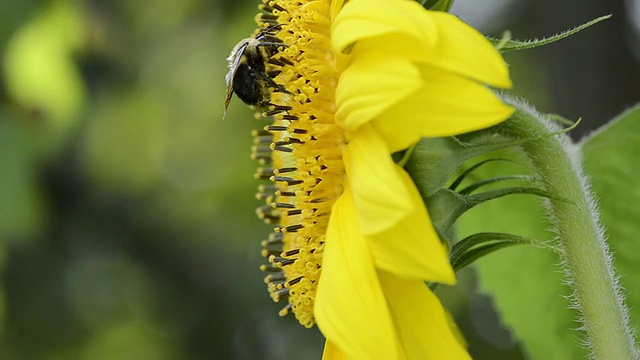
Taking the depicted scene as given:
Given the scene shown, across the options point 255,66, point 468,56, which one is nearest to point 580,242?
point 468,56

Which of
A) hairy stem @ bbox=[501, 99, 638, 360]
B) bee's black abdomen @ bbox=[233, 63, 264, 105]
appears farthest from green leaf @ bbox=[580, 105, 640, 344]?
bee's black abdomen @ bbox=[233, 63, 264, 105]

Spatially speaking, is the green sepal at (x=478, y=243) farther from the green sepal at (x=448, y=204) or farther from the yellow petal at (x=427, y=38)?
the yellow petal at (x=427, y=38)

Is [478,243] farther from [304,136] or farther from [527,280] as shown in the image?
[527,280]

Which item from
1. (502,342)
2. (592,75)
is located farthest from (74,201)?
(592,75)

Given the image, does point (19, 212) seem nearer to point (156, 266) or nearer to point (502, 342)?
point (156, 266)

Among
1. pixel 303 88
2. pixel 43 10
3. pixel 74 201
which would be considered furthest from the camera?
pixel 74 201

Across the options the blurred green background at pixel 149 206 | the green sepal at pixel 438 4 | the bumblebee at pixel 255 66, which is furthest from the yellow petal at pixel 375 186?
the blurred green background at pixel 149 206

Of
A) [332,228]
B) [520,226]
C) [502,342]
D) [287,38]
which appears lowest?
[502,342]
